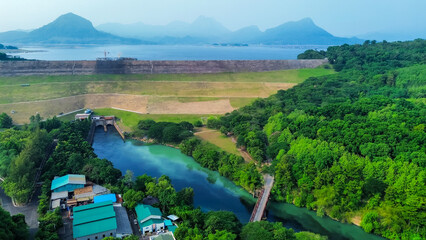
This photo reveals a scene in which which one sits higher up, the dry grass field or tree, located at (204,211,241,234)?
the dry grass field

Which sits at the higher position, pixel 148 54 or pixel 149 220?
pixel 148 54

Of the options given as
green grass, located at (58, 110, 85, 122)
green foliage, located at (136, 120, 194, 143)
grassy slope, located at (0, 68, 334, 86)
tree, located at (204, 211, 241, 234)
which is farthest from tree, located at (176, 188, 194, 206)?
grassy slope, located at (0, 68, 334, 86)

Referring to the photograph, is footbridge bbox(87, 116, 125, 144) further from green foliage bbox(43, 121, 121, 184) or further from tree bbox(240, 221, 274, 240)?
tree bbox(240, 221, 274, 240)

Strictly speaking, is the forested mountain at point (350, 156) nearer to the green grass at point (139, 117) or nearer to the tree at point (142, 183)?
the green grass at point (139, 117)

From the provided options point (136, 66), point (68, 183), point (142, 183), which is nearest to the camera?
point (68, 183)

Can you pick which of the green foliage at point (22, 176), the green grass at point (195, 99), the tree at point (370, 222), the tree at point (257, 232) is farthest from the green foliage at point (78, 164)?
the green grass at point (195, 99)

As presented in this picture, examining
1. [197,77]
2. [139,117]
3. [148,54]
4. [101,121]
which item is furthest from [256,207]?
[148,54]

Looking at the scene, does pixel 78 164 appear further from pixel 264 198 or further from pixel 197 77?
pixel 197 77
